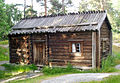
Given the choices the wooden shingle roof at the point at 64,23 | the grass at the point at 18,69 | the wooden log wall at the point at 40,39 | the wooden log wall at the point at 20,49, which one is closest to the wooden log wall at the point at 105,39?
the wooden shingle roof at the point at 64,23

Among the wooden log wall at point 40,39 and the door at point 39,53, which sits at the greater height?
the wooden log wall at point 40,39

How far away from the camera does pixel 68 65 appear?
12.9 meters

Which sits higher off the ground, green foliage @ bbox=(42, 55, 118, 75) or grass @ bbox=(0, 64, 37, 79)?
green foliage @ bbox=(42, 55, 118, 75)

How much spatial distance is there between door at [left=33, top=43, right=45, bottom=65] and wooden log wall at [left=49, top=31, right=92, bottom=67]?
1.00 m

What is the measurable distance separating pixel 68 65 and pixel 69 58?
599 mm

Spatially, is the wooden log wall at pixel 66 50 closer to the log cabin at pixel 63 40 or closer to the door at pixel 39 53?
the log cabin at pixel 63 40

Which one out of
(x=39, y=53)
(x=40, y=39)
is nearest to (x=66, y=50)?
(x=40, y=39)

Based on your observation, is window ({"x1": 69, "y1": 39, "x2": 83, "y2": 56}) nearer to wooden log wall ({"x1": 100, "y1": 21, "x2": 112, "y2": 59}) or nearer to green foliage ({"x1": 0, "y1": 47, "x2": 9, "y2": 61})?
wooden log wall ({"x1": 100, "y1": 21, "x2": 112, "y2": 59})

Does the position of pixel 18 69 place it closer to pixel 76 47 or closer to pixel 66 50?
pixel 66 50

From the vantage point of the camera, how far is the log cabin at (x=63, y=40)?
40.9 feet

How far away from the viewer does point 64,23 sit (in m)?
14.1

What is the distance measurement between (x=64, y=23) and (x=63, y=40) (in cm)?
153

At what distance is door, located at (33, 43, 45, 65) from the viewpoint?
14656 millimetres

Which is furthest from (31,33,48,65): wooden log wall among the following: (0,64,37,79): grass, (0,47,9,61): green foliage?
(0,47,9,61): green foliage
